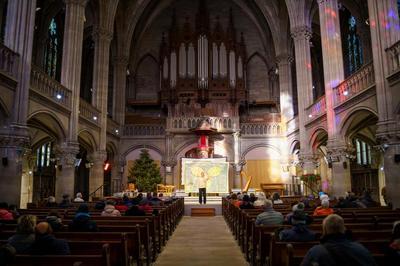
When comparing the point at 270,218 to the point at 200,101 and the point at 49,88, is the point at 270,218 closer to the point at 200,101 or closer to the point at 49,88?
the point at 49,88

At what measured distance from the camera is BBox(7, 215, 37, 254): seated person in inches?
170

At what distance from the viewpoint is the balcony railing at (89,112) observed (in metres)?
18.9

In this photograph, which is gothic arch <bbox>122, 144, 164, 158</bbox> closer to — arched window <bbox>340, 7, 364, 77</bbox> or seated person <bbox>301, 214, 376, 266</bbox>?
arched window <bbox>340, 7, 364, 77</bbox>

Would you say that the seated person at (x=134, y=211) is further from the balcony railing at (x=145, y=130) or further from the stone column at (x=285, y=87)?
the stone column at (x=285, y=87)

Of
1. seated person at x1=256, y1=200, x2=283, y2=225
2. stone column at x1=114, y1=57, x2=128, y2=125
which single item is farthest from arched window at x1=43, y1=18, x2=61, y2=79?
seated person at x1=256, y1=200, x2=283, y2=225

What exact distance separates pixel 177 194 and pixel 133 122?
8.54m

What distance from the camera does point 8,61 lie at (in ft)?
37.7

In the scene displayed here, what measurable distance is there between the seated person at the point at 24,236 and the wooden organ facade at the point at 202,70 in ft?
75.0

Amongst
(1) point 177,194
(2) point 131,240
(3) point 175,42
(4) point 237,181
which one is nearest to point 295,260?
(2) point 131,240

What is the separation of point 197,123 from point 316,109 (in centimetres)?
1014

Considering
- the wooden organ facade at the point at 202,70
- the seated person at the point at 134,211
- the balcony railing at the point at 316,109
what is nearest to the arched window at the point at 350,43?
the balcony railing at the point at 316,109

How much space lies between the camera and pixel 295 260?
3.62 m

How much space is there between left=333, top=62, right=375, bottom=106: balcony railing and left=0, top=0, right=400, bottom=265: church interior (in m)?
0.07

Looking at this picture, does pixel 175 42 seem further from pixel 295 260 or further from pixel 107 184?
pixel 295 260
